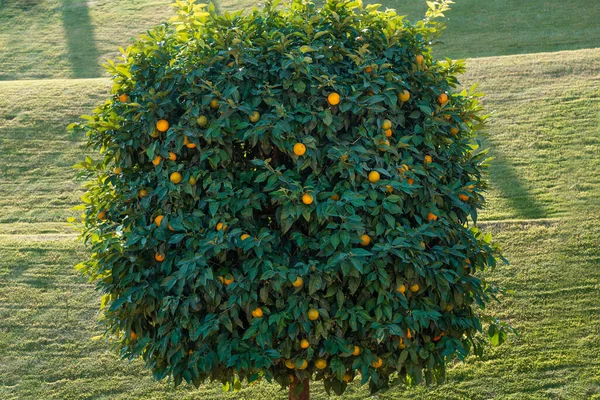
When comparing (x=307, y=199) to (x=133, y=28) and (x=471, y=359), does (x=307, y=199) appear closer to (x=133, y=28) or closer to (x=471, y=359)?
(x=471, y=359)

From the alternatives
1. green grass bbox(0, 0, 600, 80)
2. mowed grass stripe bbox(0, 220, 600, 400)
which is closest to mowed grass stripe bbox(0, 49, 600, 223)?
mowed grass stripe bbox(0, 220, 600, 400)

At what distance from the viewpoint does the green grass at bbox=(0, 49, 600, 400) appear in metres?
4.61

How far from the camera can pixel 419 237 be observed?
2.91m

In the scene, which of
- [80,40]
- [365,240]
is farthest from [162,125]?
[80,40]

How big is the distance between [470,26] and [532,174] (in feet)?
18.5

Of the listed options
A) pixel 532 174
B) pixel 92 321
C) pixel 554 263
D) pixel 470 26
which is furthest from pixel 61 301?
pixel 470 26

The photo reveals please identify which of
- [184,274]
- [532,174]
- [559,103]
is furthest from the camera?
[559,103]

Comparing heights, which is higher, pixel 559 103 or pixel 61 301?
pixel 559 103

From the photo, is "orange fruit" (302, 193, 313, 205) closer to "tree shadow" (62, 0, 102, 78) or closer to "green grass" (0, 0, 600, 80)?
"green grass" (0, 0, 600, 80)

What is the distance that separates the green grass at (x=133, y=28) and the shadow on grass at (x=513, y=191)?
382 centimetres

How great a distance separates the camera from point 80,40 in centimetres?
1192

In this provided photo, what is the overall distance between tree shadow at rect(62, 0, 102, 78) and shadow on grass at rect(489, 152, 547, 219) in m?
6.45

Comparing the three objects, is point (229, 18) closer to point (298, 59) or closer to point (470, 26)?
point (298, 59)

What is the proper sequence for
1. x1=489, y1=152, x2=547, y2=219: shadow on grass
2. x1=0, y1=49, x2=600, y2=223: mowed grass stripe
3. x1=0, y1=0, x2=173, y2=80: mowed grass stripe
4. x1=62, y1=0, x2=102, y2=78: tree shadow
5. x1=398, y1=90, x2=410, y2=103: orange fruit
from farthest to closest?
1. x1=0, y1=0, x2=173, y2=80: mowed grass stripe
2. x1=62, y1=0, x2=102, y2=78: tree shadow
3. x1=0, y1=49, x2=600, y2=223: mowed grass stripe
4. x1=489, y1=152, x2=547, y2=219: shadow on grass
5. x1=398, y1=90, x2=410, y2=103: orange fruit
